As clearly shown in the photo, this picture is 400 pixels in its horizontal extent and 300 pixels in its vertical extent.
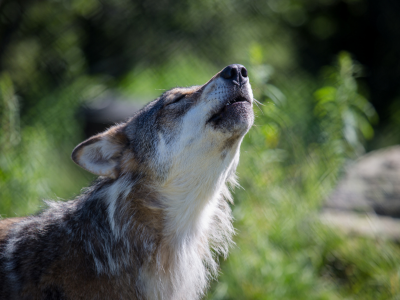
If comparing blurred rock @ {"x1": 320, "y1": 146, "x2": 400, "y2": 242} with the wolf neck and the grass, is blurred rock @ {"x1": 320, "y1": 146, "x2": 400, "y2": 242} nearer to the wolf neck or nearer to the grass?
the grass

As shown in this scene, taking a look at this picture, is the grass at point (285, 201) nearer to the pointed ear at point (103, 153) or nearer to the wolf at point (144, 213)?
the wolf at point (144, 213)

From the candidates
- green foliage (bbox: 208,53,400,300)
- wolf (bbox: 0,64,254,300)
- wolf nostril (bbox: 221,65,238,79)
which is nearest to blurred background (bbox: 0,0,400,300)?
green foliage (bbox: 208,53,400,300)

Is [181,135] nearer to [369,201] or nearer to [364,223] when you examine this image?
[364,223]

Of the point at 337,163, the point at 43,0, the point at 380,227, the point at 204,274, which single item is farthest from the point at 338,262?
the point at 43,0

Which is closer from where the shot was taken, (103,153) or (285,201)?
(103,153)

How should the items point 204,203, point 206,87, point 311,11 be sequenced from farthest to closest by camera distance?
point 311,11 < point 204,203 < point 206,87

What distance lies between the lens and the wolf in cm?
260

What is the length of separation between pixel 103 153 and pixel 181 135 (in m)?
0.66

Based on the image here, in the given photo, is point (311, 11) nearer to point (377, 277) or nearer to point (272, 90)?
point (272, 90)

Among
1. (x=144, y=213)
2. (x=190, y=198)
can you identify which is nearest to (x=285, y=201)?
(x=190, y=198)

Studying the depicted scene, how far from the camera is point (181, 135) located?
2.72m

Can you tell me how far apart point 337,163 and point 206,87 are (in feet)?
7.48

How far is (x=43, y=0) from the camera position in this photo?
666 cm

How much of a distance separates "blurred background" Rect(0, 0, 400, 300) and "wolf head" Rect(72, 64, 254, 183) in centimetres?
100
